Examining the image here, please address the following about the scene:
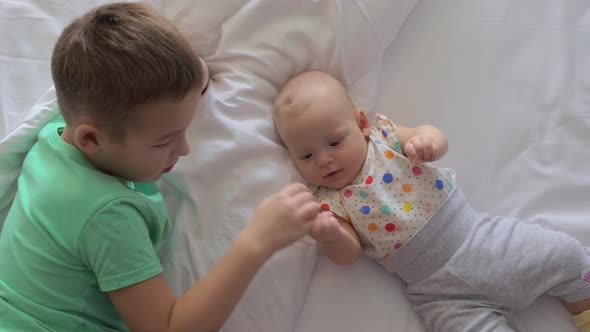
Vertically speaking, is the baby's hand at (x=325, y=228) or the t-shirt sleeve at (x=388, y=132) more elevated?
the t-shirt sleeve at (x=388, y=132)

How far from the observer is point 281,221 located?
2.83ft

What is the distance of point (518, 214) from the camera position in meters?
1.14

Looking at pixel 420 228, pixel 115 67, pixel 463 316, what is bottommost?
pixel 463 316

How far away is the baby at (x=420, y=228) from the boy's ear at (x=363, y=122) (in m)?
0.02

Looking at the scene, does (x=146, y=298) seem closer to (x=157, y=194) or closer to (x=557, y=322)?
(x=157, y=194)

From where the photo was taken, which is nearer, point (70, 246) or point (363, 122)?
point (70, 246)

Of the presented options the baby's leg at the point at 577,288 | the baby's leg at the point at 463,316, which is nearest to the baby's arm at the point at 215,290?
the baby's leg at the point at 463,316

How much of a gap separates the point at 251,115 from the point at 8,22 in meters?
0.63

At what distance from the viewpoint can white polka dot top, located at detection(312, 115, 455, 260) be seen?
107 centimetres

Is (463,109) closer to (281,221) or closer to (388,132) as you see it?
(388,132)

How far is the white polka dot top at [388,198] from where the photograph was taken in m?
1.07

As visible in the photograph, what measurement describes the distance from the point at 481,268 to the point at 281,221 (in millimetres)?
446

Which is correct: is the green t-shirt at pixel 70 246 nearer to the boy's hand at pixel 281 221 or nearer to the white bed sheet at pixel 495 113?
the boy's hand at pixel 281 221

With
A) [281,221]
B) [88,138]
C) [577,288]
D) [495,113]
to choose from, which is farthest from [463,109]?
[88,138]
